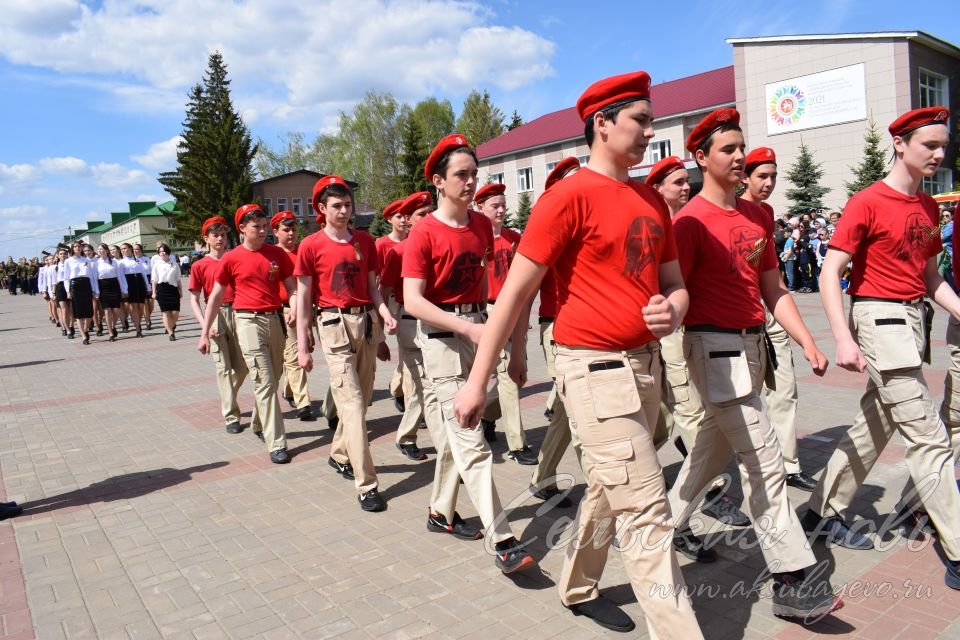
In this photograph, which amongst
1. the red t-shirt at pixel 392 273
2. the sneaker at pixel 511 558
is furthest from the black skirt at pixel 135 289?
the sneaker at pixel 511 558

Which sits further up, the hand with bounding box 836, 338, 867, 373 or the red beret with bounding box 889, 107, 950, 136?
the red beret with bounding box 889, 107, 950, 136

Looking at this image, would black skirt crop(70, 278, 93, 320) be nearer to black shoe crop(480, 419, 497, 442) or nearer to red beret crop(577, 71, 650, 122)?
black shoe crop(480, 419, 497, 442)

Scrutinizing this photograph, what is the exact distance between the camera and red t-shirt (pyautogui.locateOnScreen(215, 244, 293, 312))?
6535 mm

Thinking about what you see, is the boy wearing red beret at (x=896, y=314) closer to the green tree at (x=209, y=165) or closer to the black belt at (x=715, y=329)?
the black belt at (x=715, y=329)

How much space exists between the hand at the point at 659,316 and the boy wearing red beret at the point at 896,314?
1324 mm

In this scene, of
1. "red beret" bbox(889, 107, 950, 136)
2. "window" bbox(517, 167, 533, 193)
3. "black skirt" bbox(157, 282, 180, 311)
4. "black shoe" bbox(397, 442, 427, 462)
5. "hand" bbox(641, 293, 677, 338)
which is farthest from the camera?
"window" bbox(517, 167, 533, 193)

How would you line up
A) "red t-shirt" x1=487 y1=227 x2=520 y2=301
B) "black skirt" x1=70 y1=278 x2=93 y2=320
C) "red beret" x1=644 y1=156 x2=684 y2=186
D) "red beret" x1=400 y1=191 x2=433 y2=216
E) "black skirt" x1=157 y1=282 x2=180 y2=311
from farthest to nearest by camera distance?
"black skirt" x1=70 y1=278 x2=93 y2=320
"black skirt" x1=157 y1=282 x2=180 y2=311
"red beret" x1=400 y1=191 x2=433 y2=216
"red t-shirt" x1=487 y1=227 x2=520 y2=301
"red beret" x1=644 y1=156 x2=684 y2=186

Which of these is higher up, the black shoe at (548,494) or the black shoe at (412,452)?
the black shoe at (412,452)

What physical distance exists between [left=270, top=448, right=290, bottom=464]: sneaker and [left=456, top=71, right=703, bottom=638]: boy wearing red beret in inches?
151

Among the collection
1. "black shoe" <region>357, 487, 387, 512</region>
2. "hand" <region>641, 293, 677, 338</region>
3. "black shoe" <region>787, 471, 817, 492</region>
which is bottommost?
"black shoe" <region>787, 471, 817, 492</region>

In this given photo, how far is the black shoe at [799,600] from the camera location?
311 cm

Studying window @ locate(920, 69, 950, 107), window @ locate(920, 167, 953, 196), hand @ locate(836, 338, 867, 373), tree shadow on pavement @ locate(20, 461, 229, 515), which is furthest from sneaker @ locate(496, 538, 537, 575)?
window @ locate(920, 167, 953, 196)

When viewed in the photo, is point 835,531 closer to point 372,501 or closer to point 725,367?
point 725,367

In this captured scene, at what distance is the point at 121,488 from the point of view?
570 cm
